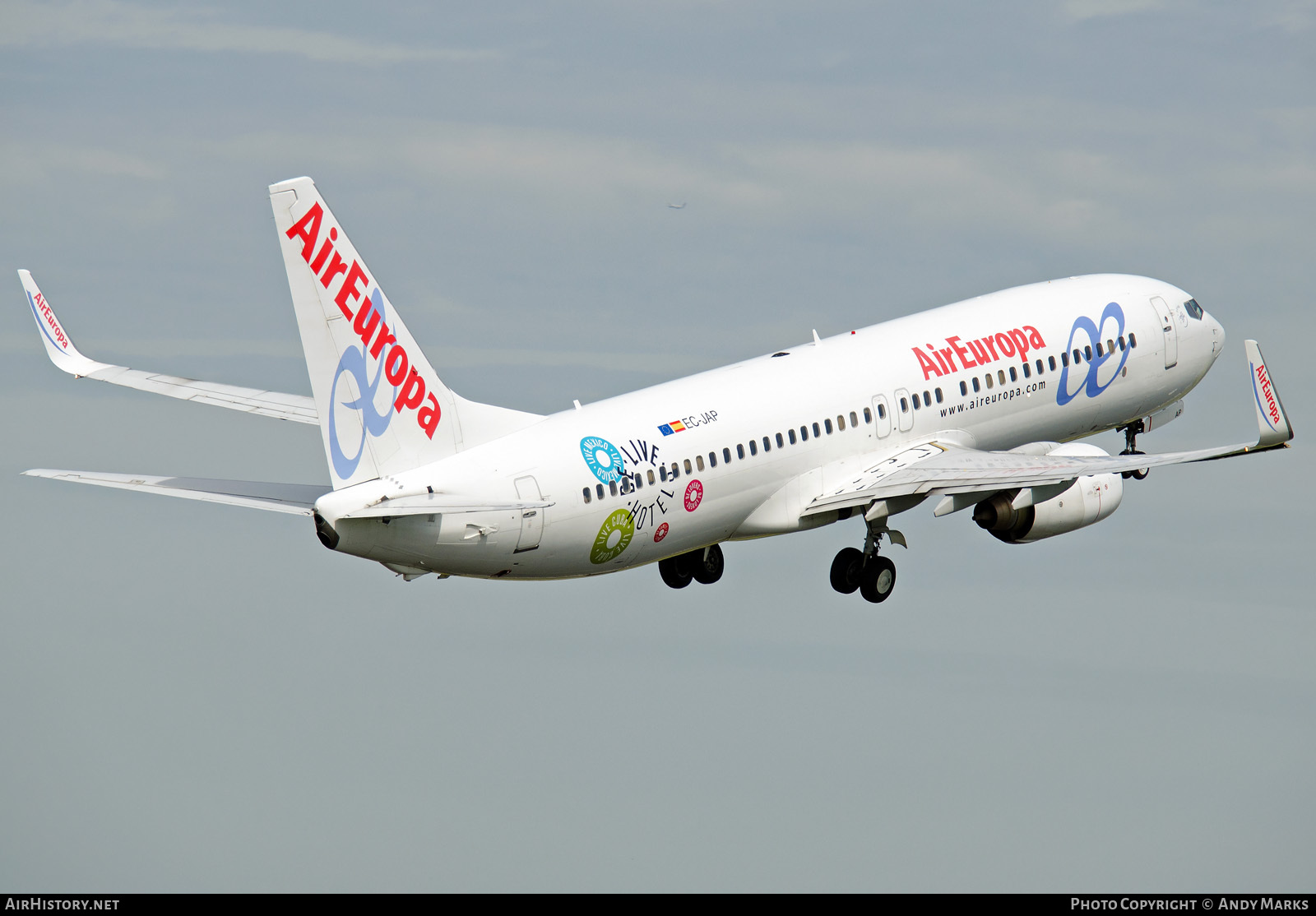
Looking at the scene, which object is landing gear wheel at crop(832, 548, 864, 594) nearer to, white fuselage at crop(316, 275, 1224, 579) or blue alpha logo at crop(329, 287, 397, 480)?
white fuselage at crop(316, 275, 1224, 579)

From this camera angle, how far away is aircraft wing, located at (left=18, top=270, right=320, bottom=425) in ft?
167

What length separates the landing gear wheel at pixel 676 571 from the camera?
52.8m

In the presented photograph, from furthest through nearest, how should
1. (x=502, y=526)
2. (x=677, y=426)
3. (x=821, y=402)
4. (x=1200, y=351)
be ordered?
1. (x=1200, y=351)
2. (x=821, y=402)
3. (x=677, y=426)
4. (x=502, y=526)

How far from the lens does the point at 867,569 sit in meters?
50.6

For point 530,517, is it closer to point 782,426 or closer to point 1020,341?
point 782,426

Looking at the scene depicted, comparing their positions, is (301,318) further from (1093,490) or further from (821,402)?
(1093,490)

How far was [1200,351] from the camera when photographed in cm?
5781

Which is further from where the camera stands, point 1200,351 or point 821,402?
point 1200,351

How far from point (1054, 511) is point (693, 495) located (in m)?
10.4

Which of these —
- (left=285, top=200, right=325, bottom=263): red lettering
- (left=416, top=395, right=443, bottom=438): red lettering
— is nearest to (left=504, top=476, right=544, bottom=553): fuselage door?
(left=416, top=395, right=443, bottom=438): red lettering

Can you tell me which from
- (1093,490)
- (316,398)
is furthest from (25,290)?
(1093,490)

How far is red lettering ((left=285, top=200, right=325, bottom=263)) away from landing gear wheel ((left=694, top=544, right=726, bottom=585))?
16767mm

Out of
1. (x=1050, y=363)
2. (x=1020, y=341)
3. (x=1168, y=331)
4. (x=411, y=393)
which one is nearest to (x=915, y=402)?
(x=1020, y=341)

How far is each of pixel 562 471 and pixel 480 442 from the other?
1.89 m
